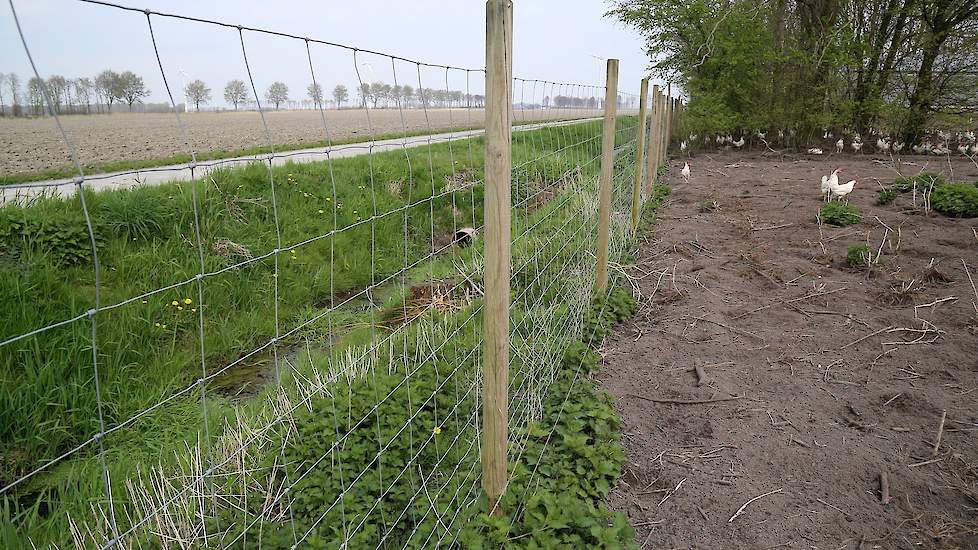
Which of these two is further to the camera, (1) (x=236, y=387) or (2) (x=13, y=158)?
(2) (x=13, y=158)

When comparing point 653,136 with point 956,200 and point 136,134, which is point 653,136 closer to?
point 956,200

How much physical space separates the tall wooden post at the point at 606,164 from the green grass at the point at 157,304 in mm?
479

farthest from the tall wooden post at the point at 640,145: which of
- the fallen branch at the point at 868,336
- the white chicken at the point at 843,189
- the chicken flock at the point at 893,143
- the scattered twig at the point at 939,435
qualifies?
the chicken flock at the point at 893,143

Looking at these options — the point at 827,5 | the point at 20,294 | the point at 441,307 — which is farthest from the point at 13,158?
the point at 827,5

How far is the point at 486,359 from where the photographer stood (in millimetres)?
2221

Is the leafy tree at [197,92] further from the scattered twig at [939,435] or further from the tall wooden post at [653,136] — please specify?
the tall wooden post at [653,136]

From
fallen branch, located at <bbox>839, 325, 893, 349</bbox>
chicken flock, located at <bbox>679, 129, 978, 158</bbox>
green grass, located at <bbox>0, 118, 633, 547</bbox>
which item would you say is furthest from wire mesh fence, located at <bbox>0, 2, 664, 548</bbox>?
chicken flock, located at <bbox>679, 129, 978, 158</bbox>

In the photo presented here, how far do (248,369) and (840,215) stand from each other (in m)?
6.13

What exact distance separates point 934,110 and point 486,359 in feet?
48.4

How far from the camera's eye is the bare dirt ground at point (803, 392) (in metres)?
2.34

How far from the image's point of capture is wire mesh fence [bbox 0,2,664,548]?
2.42 m

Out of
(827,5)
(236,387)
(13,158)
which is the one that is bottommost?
(236,387)

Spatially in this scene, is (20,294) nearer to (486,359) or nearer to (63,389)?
(63,389)

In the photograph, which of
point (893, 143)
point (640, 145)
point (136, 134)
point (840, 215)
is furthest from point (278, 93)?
point (893, 143)
